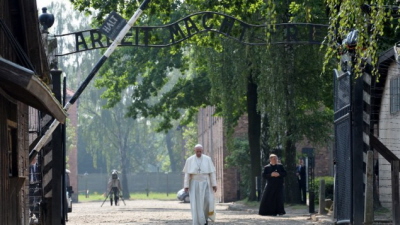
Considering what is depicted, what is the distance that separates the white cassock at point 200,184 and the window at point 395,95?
21.4 feet

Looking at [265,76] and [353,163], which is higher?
[265,76]

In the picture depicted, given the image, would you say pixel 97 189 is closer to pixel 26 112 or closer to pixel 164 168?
pixel 164 168

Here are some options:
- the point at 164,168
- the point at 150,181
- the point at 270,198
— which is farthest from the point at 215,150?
the point at 164,168

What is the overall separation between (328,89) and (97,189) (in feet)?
271

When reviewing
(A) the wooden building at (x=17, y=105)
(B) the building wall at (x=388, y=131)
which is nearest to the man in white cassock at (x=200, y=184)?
(B) the building wall at (x=388, y=131)

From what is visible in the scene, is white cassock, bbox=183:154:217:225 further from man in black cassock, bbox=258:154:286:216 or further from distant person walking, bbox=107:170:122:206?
distant person walking, bbox=107:170:122:206

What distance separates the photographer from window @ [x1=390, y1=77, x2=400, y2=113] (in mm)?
30562

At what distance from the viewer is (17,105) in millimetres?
17125

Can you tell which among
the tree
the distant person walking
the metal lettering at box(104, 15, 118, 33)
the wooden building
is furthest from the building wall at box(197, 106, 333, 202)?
the wooden building

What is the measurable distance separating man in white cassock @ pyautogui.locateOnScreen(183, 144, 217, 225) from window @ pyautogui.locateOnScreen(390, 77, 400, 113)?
6532 mm

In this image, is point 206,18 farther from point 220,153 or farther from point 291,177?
point 220,153

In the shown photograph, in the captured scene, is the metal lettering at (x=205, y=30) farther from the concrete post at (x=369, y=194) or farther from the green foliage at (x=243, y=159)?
the green foliage at (x=243, y=159)

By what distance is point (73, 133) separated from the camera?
101000mm

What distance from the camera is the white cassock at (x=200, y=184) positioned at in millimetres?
26344
